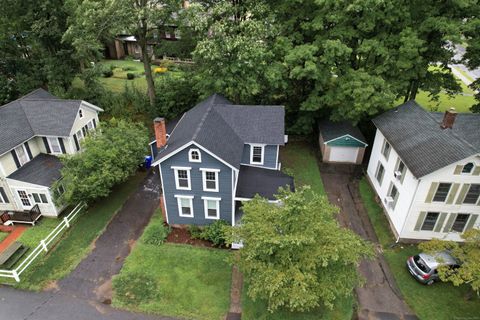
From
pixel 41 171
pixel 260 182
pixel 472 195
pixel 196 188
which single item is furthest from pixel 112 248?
pixel 472 195

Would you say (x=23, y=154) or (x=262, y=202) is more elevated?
(x=262, y=202)

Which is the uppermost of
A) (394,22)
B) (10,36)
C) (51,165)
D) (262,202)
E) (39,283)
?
(394,22)

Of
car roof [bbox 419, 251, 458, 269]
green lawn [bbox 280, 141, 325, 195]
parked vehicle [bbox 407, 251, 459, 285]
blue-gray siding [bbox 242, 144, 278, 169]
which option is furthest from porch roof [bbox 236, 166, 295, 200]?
car roof [bbox 419, 251, 458, 269]

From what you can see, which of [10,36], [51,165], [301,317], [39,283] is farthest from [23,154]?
[301,317]

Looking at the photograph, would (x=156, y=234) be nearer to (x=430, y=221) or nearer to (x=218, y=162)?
(x=218, y=162)

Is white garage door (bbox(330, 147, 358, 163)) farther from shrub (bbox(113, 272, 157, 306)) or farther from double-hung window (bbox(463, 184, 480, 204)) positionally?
shrub (bbox(113, 272, 157, 306))

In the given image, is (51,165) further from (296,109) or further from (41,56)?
(296,109)

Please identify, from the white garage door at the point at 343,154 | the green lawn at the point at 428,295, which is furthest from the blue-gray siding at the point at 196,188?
the white garage door at the point at 343,154
